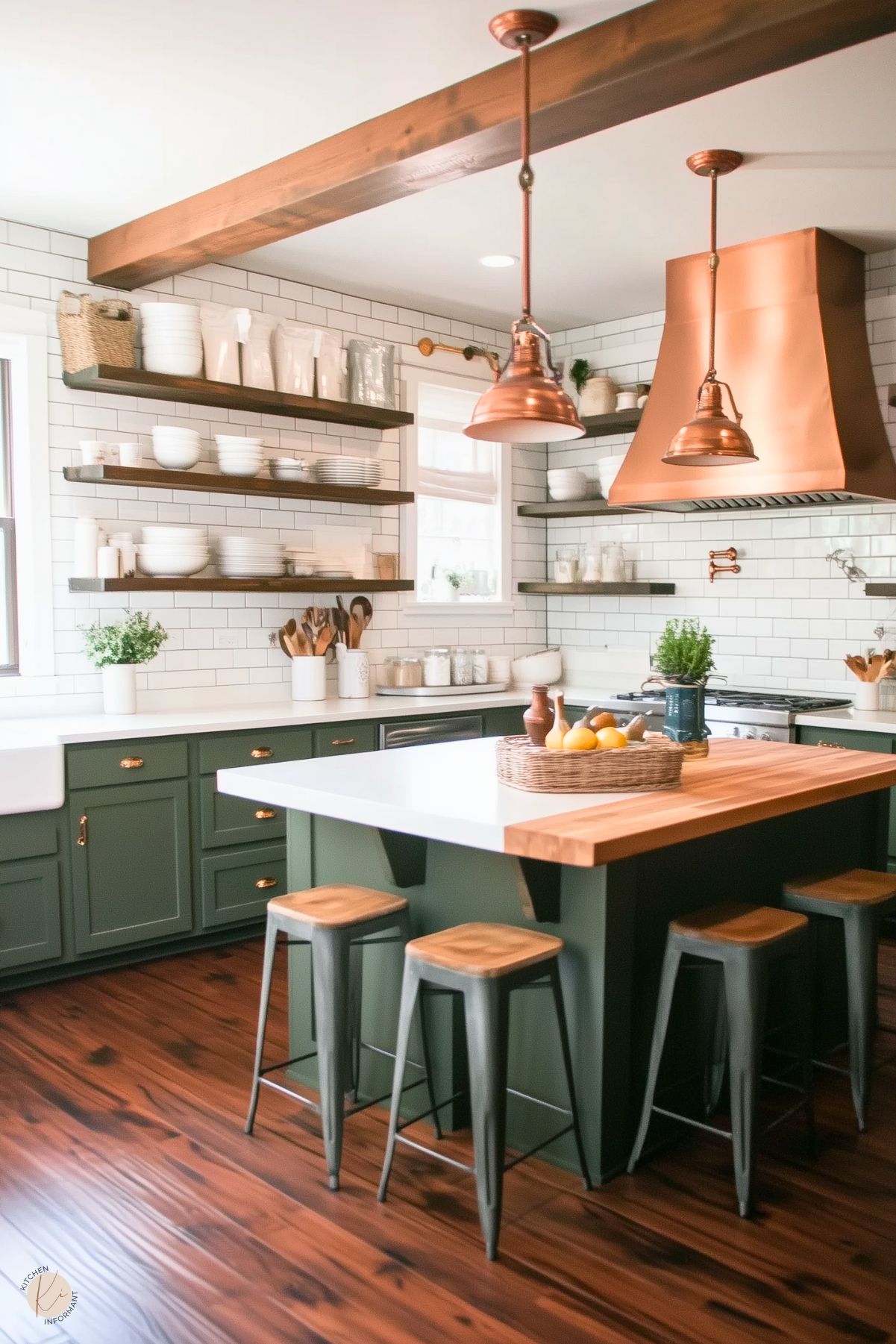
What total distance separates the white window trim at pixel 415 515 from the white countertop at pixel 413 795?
273 cm

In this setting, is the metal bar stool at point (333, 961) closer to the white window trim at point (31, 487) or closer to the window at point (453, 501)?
the white window trim at point (31, 487)

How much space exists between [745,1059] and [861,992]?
63cm

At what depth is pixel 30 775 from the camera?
4082 millimetres

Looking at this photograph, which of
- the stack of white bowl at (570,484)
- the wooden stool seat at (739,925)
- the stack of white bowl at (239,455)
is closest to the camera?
the wooden stool seat at (739,925)

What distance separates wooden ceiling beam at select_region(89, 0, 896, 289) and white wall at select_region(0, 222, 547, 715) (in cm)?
45

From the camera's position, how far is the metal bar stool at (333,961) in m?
2.75

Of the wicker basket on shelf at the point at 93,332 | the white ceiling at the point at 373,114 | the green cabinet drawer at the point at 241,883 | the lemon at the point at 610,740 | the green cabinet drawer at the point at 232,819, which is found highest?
the white ceiling at the point at 373,114

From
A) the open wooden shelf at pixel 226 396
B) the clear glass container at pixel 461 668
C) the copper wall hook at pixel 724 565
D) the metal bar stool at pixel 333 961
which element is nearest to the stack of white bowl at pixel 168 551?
the open wooden shelf at pixel 226 396

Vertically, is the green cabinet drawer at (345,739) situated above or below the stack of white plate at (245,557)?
below

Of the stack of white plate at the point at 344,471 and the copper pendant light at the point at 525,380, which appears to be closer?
the copper pendant light at the point at 525,380

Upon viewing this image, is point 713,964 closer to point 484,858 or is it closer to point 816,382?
point 484,858

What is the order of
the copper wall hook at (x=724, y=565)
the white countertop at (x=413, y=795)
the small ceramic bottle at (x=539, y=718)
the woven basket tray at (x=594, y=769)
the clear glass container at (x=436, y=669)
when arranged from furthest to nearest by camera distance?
1. the clear glass container at (x=436, y=669)
2. the copper wall hook at (x=724, y=565)
3. the small ceramic bottle at (x=539, y=718)
4. the woven basket tray at (x=594, y=769)
5. the white countertop at (x=413, y=795)

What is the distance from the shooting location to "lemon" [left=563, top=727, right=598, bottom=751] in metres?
2.94

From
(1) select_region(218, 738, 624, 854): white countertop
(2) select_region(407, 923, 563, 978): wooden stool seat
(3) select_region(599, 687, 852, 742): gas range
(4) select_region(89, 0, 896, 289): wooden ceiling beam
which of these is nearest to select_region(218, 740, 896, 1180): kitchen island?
(1) select_region(218, 738, 624, 854): white countertop
